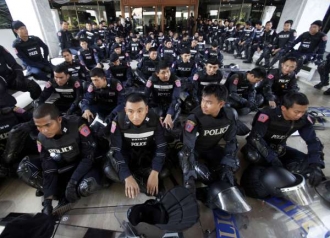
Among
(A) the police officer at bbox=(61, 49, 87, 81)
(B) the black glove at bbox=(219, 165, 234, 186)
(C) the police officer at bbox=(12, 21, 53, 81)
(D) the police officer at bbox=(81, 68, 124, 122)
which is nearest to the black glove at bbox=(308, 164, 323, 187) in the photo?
(B) the black glove at bbox=(219, 165, 234, 186)

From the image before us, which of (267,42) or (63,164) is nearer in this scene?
(63,164)

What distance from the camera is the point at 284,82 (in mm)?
3215

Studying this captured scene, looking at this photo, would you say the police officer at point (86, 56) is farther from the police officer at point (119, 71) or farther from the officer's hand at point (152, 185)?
the officer's hand at point (152, 185)

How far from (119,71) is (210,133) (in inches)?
118

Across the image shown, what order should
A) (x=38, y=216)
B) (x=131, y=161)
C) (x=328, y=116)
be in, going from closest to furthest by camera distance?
(x=38, y=216) < (x=131, y=161) < (x=328, y=116)

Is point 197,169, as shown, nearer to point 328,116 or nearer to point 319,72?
point 328,116

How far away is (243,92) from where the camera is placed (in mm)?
3246

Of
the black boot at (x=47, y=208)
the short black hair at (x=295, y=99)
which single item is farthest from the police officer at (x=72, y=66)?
the short black hair at (x=295, y=99)

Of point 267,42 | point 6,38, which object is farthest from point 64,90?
point 267,42

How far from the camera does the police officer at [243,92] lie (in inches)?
119

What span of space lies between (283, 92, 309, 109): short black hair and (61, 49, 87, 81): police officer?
12.2ft

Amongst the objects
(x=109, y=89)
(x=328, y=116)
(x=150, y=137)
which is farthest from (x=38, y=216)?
(x=328, y=116)

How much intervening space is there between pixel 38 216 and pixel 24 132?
3.45 feet

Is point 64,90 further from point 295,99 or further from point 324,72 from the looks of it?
point 324,72
